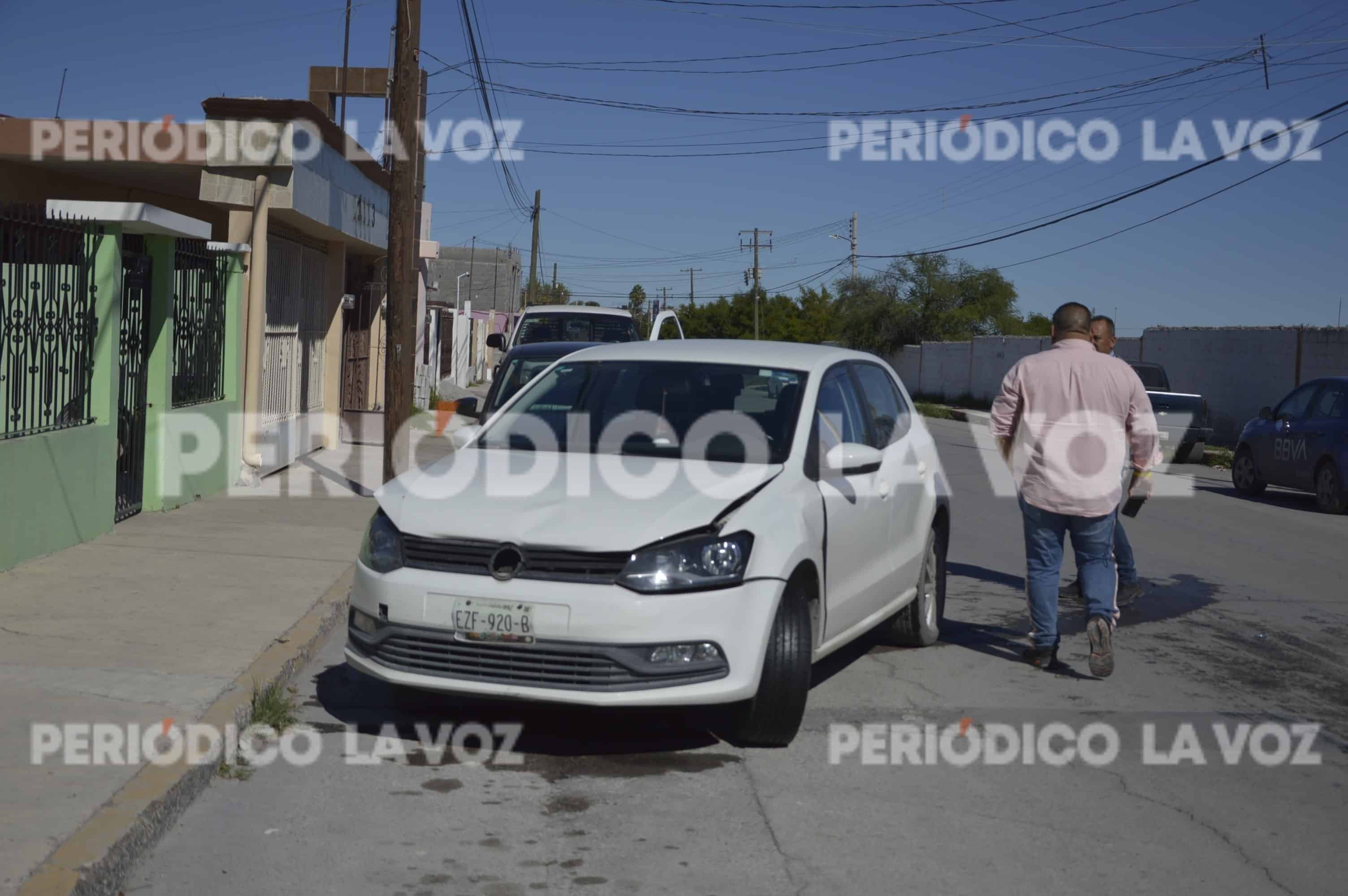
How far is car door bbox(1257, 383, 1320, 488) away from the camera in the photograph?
57.0ft

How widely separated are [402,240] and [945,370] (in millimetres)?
40827

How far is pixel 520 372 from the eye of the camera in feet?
45.4

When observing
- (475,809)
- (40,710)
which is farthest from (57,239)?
(475,809)

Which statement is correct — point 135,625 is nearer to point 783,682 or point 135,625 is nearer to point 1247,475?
point 783,682

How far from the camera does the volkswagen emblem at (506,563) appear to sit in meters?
5.41

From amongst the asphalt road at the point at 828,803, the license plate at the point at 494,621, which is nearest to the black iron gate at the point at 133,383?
the asphalt road at the point at 828,803

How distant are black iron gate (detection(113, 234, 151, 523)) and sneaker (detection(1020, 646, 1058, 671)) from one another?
7029 mm

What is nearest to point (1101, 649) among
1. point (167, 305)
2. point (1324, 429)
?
point (167, 305)

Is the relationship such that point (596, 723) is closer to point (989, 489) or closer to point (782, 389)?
point (782, 389)

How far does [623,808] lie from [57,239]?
6.34 m

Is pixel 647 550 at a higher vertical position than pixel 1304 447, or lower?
lower

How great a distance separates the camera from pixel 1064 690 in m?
7.02

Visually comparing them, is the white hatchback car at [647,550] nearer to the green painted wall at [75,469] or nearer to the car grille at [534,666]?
the car grille at [534,666]

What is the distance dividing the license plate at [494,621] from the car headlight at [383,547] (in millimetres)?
405
